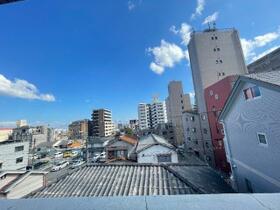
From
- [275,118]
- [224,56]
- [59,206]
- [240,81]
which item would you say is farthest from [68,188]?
[224,56]

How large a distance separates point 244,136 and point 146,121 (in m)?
69.9

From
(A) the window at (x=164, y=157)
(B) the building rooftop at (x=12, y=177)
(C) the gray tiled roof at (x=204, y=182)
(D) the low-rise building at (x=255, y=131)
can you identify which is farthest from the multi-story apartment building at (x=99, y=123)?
(C) the gray tiled roof at (x=204, y=182)

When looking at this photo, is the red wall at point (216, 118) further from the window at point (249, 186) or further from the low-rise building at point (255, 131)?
the window at point (249, 186)

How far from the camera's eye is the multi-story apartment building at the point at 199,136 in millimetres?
25188

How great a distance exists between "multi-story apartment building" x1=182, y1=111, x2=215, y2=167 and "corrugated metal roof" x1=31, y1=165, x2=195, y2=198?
19356 mm

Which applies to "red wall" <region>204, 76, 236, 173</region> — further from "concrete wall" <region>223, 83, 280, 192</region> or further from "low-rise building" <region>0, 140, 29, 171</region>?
"low-rise building" <region>0, 140, 29, 171</region>

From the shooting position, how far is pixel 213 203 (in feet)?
3.99

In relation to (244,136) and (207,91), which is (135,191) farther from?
(207,91)

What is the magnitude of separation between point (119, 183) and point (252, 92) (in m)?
7.69

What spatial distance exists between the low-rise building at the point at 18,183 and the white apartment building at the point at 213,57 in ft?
77.0

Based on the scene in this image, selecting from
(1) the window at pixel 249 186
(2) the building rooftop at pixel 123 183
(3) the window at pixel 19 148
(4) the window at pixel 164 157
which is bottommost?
(1) the window at pixel 249 186

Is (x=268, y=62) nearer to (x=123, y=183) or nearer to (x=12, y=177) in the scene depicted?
(x=123, y=183)

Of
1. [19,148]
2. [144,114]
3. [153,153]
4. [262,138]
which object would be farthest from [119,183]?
[144,114]

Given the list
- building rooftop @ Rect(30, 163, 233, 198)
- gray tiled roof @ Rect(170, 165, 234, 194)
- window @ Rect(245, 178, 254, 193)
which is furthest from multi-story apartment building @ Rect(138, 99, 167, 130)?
building rooftop @ Rect(30, 163, 233, 198)
